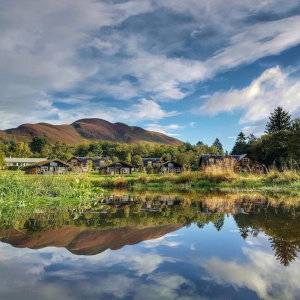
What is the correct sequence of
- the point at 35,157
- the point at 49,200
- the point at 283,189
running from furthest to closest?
the point at 35,157, the point at 283,189, the point at 49,200

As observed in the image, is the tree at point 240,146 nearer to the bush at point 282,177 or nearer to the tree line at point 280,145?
the tree line at point 280,145

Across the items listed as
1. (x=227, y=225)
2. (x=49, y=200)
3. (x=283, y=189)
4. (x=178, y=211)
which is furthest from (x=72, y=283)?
(x=283, y=189)

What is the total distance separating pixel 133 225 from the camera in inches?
483

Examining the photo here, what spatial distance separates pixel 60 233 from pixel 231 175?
22691mm

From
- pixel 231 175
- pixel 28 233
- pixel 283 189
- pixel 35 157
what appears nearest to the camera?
pixel 28 233

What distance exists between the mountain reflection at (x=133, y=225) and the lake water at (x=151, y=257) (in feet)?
0.09

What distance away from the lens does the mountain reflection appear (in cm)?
936

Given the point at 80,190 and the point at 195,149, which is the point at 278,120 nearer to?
the point at 195,149

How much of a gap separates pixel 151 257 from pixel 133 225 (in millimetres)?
4200

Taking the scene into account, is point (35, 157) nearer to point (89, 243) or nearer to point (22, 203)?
point (22, 203)

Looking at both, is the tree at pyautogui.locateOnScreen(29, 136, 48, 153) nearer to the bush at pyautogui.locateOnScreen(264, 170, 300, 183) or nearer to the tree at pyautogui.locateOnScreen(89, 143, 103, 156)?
the tree at pyautogui.locateOnScreen(89, 143, 103, 156)

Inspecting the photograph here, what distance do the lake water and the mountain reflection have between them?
1.0 inches

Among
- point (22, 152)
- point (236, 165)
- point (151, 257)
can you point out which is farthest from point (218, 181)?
point (22, 152)

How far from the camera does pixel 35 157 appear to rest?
129125 mm
